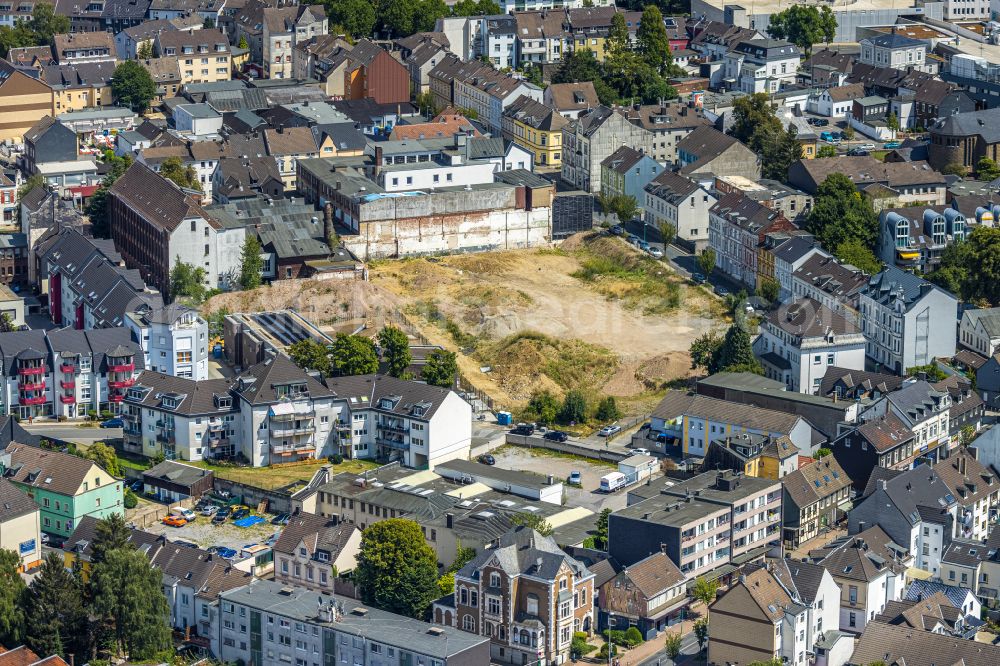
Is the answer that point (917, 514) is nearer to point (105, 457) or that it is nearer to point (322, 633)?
point (322, 633)

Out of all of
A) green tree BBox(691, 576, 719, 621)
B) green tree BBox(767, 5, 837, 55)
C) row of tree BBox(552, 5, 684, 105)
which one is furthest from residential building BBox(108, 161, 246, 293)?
green tree BBox(767, 5, 837, 55)

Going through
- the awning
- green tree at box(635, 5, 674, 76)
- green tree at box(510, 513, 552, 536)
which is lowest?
the awning

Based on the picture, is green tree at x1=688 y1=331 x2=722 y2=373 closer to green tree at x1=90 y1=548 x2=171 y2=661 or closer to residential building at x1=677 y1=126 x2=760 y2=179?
residential building at x1=677 y1=126 x2=760 y2=179

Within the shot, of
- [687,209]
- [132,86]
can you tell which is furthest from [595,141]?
[132,86]

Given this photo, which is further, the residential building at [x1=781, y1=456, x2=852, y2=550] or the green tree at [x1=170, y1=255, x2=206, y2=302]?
the green tree at [x1=170, y1=255, x2=206, y2=302]

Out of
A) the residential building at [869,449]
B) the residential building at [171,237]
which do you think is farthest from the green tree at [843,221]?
the residential building at [171,237]

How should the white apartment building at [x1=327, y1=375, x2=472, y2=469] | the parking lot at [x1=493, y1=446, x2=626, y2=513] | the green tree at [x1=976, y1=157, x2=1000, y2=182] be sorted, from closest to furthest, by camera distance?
the parking lot at [x1=493, y1=446, x2=626, y2=513] → the white apartment building at [x1=327, y1=375, x2=472, y2=469] → the green tree at [x1=976, y1=157, x2=1000, y2=182]
